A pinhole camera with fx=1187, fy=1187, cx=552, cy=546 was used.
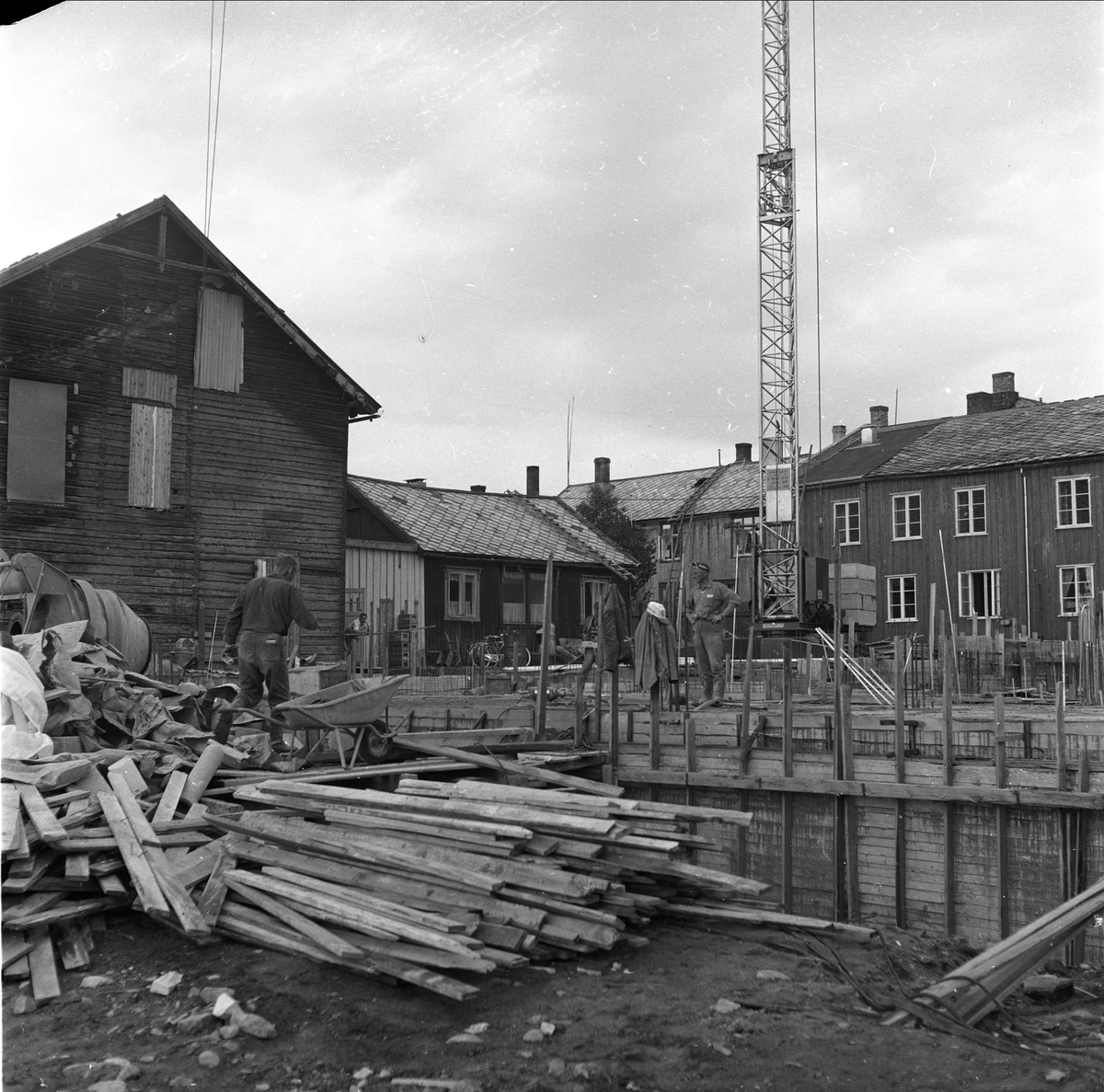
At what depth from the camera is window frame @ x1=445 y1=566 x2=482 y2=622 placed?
3341 cm

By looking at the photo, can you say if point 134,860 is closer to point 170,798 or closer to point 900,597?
point 170,798

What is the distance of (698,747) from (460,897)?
19.9ft

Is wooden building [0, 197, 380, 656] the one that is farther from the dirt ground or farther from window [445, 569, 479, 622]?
the dirt ground

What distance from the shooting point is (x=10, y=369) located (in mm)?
19359

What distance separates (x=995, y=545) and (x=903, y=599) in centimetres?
352

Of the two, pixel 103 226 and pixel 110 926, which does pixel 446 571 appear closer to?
pixel 103 226

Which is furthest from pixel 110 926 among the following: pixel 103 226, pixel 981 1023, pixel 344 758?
pixel 103 226

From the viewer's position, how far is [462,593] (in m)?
33.8

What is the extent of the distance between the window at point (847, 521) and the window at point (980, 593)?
4197 mm

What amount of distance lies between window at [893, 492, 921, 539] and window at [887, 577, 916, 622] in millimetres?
1459

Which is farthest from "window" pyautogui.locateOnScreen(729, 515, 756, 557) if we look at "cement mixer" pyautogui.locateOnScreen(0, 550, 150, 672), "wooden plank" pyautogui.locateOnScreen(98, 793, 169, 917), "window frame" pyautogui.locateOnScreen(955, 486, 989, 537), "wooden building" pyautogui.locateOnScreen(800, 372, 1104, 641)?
"wooden plank" pyautogui.locateOnScreen(98, 793, 169, 917)

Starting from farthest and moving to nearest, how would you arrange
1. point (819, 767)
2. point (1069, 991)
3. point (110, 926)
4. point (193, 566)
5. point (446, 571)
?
point (446, 571) < point (193, 566) < point (819, 767) < point (1069, 991) < point (110, 926)

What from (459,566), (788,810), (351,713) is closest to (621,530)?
(459,566)

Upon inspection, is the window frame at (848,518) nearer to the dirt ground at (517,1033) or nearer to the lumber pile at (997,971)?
the lumber pile at (997,971)
